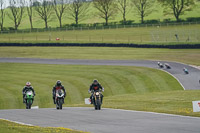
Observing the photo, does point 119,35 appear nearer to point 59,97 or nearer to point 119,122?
point 59,97

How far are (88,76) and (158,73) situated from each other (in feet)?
24.0

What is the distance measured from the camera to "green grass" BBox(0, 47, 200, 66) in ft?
196

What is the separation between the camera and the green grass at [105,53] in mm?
59875

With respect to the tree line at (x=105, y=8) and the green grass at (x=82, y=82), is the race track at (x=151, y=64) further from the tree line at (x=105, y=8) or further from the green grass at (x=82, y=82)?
the tree line at (x=105, y=8)

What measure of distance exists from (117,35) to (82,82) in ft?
179

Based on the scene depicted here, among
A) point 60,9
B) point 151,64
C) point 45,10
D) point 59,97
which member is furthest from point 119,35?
point 60,9

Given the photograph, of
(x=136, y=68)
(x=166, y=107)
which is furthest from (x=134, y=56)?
(x=166, y=107)

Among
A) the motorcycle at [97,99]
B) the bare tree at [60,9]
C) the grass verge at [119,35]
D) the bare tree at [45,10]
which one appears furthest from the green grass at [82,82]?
the bare tree at [45,10]

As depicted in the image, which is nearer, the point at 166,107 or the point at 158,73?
the point at 166,107

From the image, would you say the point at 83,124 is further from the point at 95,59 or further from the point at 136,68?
the point at 95,59

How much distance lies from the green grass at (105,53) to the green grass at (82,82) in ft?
30.8

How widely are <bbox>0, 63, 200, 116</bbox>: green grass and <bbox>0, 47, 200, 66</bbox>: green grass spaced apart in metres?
9.37

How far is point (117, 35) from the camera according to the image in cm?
9762

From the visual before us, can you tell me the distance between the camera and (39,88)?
41562mm
